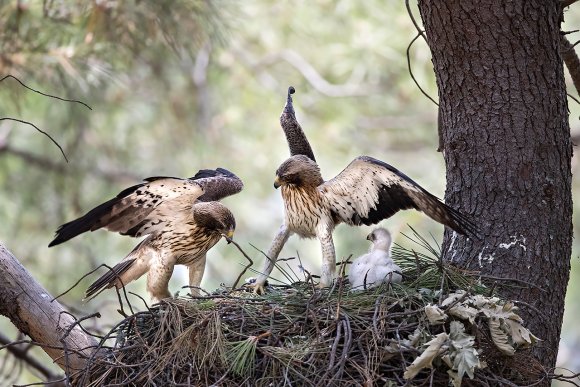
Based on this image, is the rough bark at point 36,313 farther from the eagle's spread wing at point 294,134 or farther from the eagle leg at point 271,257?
the eagle's spread wing at point 294,134

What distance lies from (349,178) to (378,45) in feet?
20.1

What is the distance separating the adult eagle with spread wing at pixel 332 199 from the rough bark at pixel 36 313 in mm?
917

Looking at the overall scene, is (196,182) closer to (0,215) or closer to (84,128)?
(84,128)

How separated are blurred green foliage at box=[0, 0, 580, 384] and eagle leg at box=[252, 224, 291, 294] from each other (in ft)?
11.3

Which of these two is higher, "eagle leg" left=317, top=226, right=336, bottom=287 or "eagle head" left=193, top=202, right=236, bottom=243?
"eagle head" left=193, top=202, right=236, bottom=243

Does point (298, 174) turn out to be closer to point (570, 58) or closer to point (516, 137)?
point (516, 137)

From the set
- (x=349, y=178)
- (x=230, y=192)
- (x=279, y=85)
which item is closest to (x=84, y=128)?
(x=279, y=85)

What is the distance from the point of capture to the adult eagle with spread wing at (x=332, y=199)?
3949 millimetres

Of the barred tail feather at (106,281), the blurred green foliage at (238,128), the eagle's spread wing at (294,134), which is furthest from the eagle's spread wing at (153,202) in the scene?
the blurred green foliage at (238,128)

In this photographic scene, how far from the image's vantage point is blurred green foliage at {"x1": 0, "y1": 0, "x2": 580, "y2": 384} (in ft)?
29.2

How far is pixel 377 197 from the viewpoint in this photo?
4047 millimetres

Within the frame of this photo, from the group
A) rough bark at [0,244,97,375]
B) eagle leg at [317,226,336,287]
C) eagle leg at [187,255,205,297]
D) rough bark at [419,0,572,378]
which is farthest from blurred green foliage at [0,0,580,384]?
rough bark at [0,244,97,375]

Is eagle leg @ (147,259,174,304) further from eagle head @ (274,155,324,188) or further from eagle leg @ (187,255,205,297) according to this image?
eagle head @ (274,155,324,188)

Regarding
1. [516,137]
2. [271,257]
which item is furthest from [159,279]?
[516,137]
